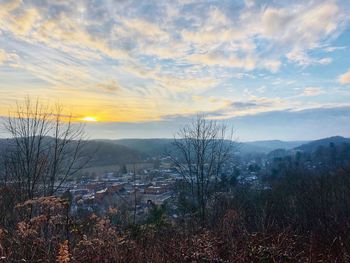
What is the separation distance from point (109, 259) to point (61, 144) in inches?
205

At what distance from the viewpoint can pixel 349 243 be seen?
22.3 feet

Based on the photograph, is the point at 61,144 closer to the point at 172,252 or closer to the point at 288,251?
the point at 172,252

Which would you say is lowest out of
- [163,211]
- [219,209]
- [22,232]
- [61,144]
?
[163,211]

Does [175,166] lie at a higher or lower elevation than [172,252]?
higher

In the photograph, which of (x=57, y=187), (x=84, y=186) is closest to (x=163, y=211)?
(x=84, y=186)

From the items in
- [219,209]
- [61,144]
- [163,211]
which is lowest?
[163,211]

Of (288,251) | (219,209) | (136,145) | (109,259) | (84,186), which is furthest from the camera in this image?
(136,145)

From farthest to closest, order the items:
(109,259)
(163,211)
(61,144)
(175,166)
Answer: (163,211) → (175,166) → (61,144) → (109,259)

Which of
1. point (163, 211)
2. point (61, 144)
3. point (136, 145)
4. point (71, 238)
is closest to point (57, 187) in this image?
point (61, 144)

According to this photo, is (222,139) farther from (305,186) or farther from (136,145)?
(136,145)

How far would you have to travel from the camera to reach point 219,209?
44.7ft

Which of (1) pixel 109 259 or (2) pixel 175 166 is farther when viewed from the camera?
(2) pixel 175 166

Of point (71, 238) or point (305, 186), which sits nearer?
point (71, 238)

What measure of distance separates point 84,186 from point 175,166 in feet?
34.8
